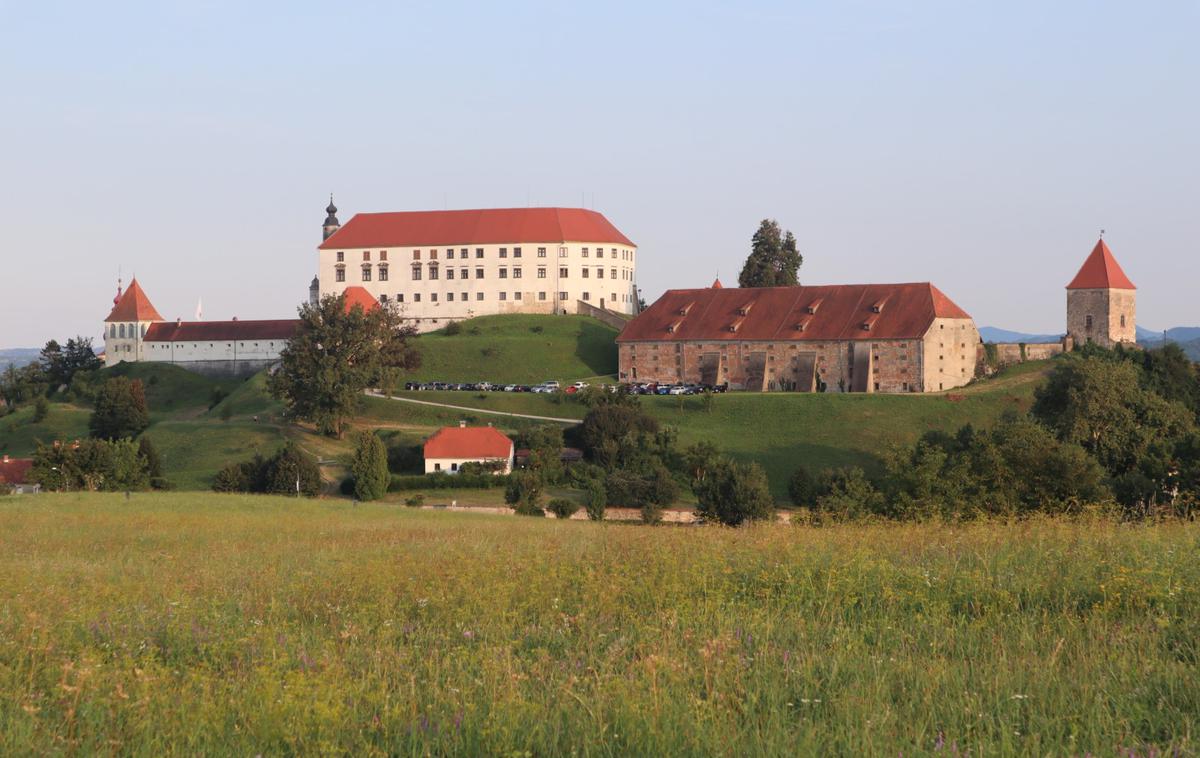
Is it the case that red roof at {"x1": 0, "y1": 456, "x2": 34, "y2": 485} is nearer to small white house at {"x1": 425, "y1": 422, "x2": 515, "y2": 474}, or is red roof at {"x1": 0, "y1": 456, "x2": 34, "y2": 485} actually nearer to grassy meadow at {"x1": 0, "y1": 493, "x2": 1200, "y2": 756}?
small white house at {"x1": 425, "y1": 422, "x2": 515, "y2": 474}

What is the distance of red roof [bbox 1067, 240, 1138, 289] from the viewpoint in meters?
93.8

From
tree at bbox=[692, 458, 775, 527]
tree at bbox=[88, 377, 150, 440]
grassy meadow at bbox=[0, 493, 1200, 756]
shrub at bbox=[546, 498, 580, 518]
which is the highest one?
tree at bbox=[88, 377, 150, 440]

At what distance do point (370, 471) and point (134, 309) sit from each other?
69.8m

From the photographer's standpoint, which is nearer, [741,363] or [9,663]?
[9,663]

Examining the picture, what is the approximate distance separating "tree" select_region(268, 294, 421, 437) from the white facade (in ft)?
106

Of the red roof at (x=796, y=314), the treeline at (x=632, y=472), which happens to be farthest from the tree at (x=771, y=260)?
the treeline at (x=632, y=472)

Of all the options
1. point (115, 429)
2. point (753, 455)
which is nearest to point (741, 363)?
point (753, 455)

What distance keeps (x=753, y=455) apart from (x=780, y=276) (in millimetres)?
39987

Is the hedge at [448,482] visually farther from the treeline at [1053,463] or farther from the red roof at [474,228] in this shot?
the red roof at [474,228]

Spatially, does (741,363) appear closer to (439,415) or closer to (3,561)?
(439,415)

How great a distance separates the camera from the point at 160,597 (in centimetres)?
1301

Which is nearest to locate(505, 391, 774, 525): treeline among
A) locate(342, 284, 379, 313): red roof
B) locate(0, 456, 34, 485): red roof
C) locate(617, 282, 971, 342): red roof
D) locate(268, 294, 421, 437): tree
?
locate(268, 294, 421, 437): tree

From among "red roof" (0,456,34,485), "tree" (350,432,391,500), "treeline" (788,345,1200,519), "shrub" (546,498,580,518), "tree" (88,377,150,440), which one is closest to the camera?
"treeline" (788,345,1200,519)

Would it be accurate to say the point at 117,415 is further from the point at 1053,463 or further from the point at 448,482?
the point at 1053,463
